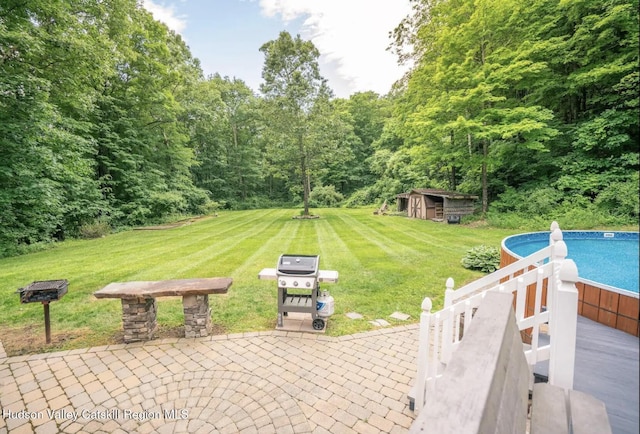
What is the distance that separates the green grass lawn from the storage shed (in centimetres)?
282

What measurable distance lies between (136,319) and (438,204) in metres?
16.9

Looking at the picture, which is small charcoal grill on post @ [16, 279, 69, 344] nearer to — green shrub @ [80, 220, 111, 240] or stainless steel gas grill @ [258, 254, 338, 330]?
stainless steel gas grill @ [258, 254, 338, 330]

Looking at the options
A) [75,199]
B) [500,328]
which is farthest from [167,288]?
[75,199]

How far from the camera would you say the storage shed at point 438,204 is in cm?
1603

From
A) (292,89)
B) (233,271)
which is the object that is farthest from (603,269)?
(292,89)

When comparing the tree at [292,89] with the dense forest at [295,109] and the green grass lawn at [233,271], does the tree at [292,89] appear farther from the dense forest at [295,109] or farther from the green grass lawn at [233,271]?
the green grass lawn at [233,271]

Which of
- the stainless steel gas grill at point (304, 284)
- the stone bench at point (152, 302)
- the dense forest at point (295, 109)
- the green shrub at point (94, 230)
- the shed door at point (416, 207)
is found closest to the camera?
the stone bench at point (152, 302)

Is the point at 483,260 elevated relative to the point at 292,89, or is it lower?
lower

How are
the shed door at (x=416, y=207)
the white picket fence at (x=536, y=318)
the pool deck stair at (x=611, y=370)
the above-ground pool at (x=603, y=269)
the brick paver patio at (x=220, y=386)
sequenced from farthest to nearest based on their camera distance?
the shed door at (x=416, y=207), the brick paver patio at (x=220, y=386), the white picket fence at (x=536, y=318), the above-ground pool at (x=603, y=269), the pool deck stair at (x=611, y=370)

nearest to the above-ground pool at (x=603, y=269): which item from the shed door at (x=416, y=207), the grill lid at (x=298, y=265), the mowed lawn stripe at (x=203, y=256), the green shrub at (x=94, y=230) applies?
the grill lid at (x=298, y=265)

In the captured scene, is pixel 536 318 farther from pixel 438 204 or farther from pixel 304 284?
pixel 438 204

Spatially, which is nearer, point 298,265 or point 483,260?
point 298,265

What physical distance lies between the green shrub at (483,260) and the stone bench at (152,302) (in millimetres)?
5987

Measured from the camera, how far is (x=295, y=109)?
59.6 feet
